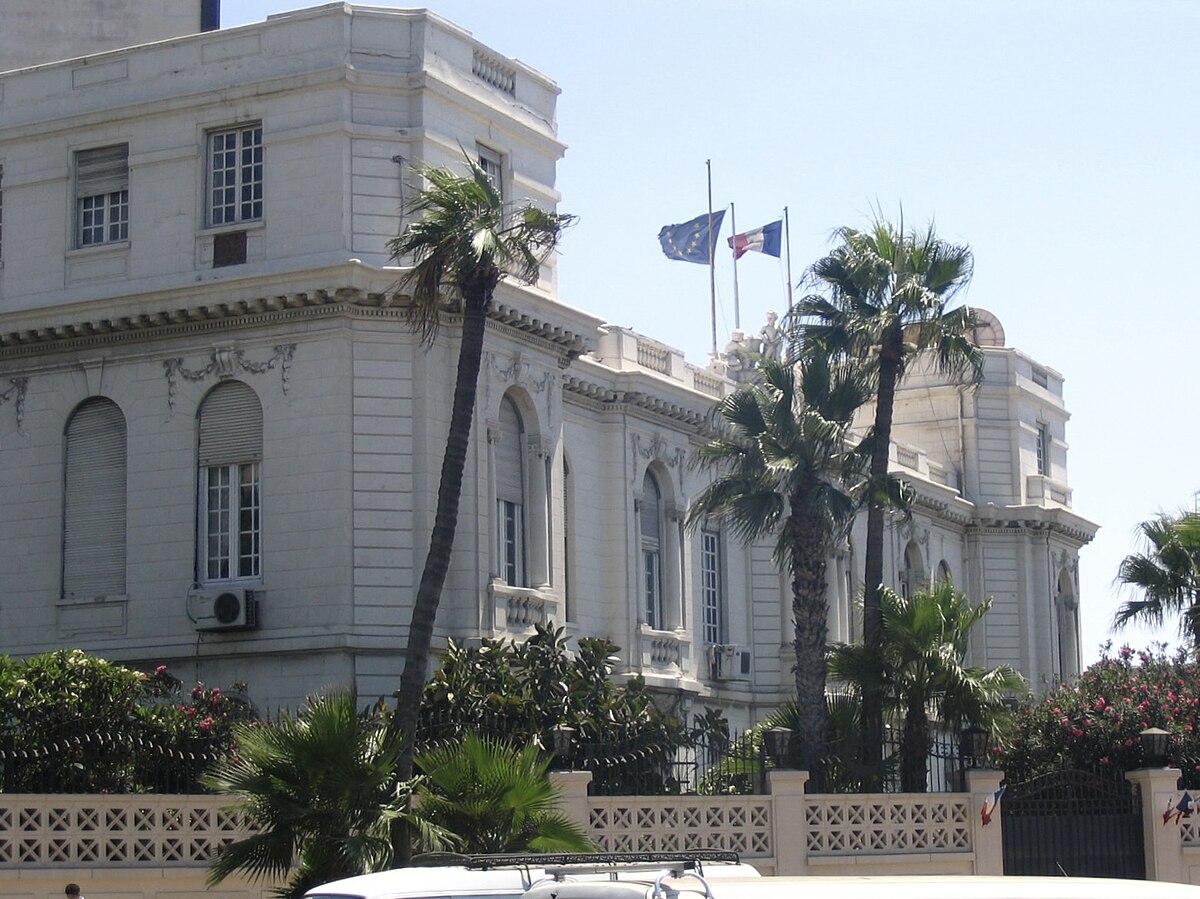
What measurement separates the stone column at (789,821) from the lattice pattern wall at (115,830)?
6699 millimetres

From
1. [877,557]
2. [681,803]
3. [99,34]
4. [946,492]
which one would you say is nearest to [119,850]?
[681,803]

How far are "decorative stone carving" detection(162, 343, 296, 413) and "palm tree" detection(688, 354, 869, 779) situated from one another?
22.5ft

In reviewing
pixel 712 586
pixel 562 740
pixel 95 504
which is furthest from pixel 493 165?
pixel 712 586

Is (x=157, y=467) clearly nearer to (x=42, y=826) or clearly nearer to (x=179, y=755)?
(x=179, y=755)

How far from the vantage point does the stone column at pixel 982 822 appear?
2683 cm

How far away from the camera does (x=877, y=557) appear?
3209 cm

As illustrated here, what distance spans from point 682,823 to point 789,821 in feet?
4.78

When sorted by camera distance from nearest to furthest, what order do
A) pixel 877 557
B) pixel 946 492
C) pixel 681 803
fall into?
1. pixel 681 803
2. pixel 877 557
3. pixel 946 492

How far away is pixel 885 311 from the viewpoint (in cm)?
3297

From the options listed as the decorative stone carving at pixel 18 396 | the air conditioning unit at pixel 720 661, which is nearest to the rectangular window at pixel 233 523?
the decorative stone carving at pixel 18 396

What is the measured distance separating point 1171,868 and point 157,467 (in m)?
16.0

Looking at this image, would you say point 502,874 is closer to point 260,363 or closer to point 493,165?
point 260,363

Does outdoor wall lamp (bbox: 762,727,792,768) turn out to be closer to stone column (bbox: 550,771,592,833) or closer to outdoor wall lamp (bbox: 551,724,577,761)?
outdoor wall lamp (bbox: 551,724,577,761)

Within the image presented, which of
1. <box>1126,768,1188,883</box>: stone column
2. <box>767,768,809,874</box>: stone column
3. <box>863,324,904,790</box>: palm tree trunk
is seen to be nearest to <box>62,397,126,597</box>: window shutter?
<box>863,324,904,790</box>: palm tree trunk
